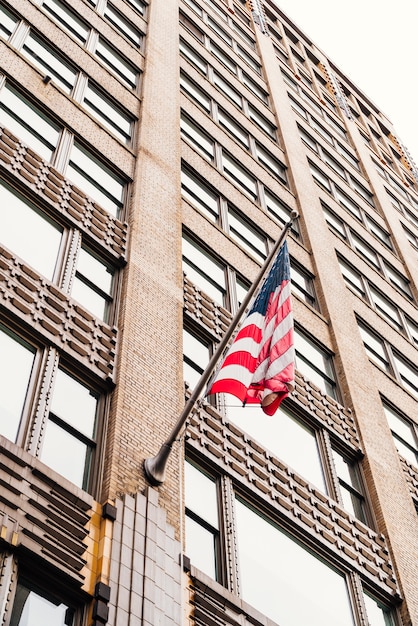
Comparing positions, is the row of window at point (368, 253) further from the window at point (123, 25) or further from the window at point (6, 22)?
the window at point (6, 22)

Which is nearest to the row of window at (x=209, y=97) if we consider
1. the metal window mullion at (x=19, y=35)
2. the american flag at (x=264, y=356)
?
the metal window mullion at (x=19, y=35)

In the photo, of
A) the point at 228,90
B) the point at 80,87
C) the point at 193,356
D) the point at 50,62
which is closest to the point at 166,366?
the point at 193,356

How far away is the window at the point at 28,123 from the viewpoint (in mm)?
18125

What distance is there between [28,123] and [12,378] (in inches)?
327

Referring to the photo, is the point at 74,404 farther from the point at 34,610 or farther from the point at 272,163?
the point at 272,163

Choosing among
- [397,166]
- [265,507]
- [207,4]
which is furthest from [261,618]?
[397,166]

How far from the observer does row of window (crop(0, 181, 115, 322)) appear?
15.1 metres

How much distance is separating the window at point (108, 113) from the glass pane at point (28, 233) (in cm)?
617

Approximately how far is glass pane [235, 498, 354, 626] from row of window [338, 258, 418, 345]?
15039 mm

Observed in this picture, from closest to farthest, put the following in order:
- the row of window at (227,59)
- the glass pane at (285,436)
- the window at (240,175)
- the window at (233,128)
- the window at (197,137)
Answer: the glass pane at (285,436) → the window at (197,137) → the window at (240,175) → the window at (233,128) → the row of window at (227,59)

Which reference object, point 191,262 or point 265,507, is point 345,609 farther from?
point 191,262

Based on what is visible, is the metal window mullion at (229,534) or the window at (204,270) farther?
the window at (204,270)

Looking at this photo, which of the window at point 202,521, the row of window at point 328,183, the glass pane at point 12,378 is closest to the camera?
the glass pane at point 12,378

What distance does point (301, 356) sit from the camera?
2184cm
